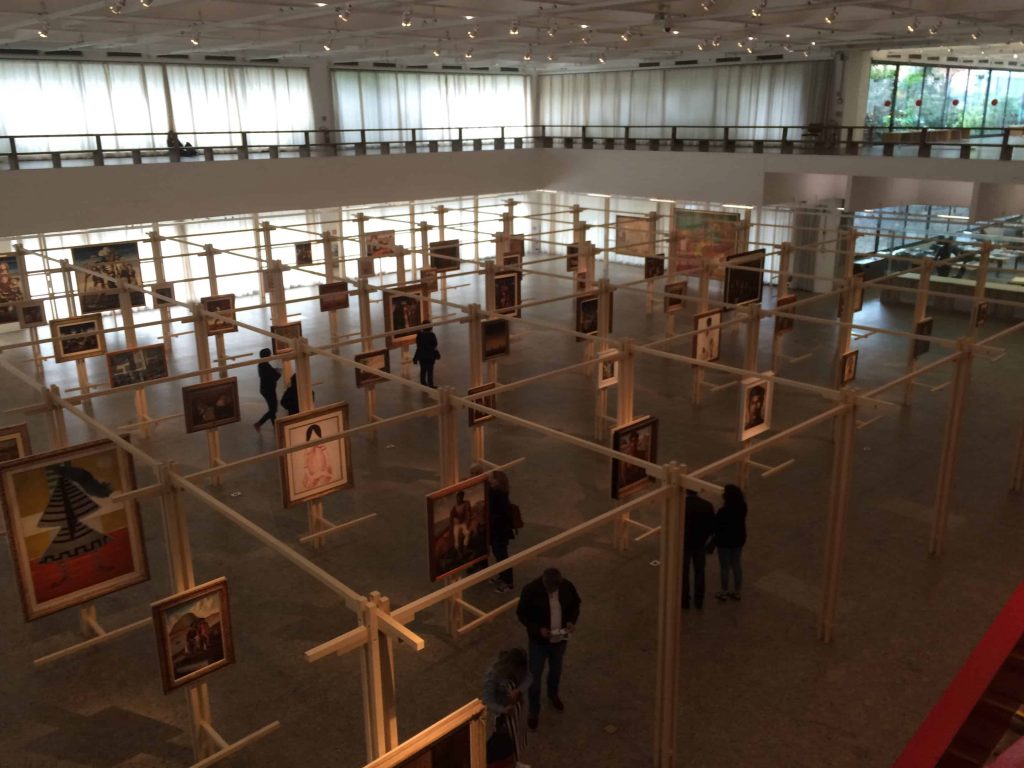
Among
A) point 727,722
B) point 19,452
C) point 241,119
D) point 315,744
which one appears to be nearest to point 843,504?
point 727,722

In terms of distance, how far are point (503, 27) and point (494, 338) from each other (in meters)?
11.9

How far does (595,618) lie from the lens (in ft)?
28.9

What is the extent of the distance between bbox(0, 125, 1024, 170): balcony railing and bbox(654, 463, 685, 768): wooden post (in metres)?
18.6

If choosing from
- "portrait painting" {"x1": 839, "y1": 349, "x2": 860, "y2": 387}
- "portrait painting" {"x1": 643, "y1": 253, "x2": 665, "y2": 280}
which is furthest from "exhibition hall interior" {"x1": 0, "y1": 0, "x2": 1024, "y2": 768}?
"portrait painting" {"x1": 643, "y1": 253, "x2": 665, "y2": 280}

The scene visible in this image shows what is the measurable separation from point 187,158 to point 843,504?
2179cm

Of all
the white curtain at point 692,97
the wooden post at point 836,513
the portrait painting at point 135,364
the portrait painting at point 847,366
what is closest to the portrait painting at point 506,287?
the portrait painting at point 847,366

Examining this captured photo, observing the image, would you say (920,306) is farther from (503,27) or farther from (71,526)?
(71,526)

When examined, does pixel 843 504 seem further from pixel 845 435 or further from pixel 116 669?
pixel 116 669

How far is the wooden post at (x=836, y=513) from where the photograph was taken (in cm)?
800

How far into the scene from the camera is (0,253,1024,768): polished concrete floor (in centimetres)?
720

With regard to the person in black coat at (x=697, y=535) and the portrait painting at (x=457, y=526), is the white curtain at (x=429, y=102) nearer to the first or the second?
the person in black coat at (x=697, y=535)

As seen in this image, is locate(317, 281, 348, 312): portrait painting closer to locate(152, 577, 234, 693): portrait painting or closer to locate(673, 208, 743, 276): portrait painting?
locate(673, 208, 743, 276): portrait painting

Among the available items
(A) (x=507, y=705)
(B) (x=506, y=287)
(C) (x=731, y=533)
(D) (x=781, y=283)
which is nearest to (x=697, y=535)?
(C) (x=731, y=533)

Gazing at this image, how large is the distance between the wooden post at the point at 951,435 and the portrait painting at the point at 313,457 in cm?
671
